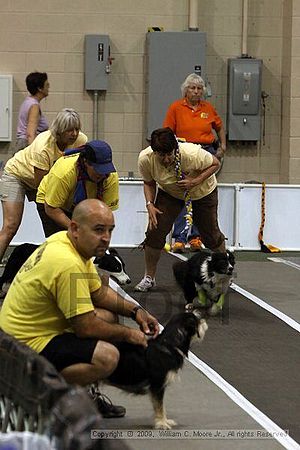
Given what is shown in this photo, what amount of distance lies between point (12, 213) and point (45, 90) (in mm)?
2044

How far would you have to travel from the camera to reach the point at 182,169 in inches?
279

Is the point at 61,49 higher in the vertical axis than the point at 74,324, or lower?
higher

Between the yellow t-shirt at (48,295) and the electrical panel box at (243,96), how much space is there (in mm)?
7594

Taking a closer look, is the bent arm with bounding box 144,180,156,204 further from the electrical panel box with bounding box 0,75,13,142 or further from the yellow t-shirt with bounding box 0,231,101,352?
the electrical panel box with bounding box 0,75,13,142

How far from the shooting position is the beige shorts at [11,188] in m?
7.07

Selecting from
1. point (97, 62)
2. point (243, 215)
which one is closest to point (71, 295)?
point (243, 215)

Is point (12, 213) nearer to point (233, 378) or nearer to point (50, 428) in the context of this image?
point (233, 378)

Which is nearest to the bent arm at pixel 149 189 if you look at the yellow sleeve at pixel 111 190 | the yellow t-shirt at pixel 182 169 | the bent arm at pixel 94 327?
the yellow t-shirt at pixel 182 169

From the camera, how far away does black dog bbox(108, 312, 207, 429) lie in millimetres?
4266

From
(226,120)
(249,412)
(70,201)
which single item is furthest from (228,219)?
(249,412)

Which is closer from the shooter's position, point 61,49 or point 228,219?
point 228,219

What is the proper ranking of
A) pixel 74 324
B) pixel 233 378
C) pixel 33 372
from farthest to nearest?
pixel 233 378
pixel 74 324
pixel 33 372

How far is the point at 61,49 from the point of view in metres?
11.6

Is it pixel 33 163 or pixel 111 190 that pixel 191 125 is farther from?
pixel 111 190
